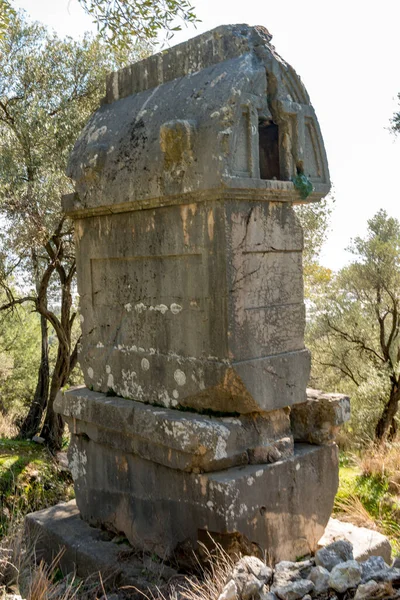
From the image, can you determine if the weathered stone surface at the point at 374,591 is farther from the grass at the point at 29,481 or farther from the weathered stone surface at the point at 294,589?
the grass at the point at 29,481

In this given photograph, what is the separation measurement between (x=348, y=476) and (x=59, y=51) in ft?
24.8

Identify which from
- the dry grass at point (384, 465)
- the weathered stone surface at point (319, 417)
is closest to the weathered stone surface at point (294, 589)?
the weathered stone surface at point (319, 417)

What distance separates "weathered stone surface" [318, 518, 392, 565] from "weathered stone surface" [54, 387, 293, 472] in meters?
0.76

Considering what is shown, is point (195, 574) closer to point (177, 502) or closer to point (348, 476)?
point (177, 502)

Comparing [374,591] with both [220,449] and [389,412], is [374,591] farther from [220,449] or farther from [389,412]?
[389,412]

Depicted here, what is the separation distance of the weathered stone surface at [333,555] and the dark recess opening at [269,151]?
235 centimetres

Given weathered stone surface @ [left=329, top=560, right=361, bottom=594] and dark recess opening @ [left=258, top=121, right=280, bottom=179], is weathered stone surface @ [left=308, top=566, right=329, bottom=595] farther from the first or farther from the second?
dark recess opening @ [left=258, top=121, right=280, bottom=179]

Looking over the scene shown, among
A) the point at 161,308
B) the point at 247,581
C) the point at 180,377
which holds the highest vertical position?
the point at 161,308

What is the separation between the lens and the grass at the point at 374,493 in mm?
5461

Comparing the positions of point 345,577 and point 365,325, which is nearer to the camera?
point 345,577

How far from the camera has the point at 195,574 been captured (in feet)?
11.8

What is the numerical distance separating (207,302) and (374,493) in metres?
4.24

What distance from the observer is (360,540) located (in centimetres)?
401

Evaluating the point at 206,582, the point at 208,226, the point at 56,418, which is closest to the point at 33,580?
the point at 206,582
